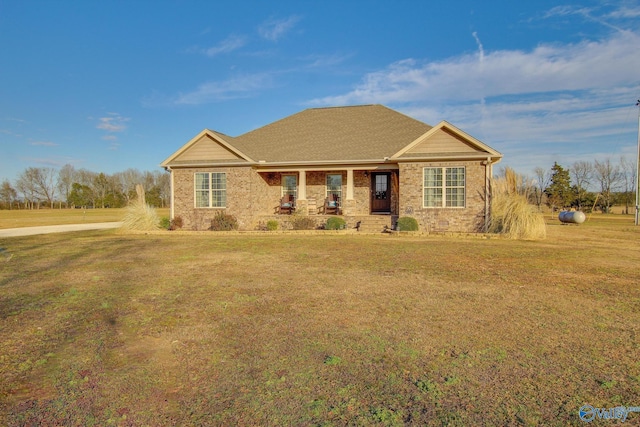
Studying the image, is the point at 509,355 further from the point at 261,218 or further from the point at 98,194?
the point at 98,194

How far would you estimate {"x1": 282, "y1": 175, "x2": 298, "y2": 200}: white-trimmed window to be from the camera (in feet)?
70.4

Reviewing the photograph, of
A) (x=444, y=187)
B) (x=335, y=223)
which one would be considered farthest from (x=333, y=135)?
(x=444, y=187)

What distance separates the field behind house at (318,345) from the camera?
9.98 ft

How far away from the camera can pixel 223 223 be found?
19.0 meters

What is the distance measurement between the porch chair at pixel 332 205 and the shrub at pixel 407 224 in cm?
411

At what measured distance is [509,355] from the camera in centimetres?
397

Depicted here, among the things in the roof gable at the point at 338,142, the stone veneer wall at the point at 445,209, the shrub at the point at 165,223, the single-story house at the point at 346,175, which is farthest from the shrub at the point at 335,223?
the shrub at the point at 165,223

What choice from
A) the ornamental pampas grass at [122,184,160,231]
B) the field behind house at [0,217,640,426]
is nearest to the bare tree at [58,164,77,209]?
the ornamental pampas grass at [122,184,160,231]

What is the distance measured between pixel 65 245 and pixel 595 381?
623 inches

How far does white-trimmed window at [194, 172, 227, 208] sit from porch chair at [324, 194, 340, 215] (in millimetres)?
5265

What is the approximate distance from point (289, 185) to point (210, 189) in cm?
432

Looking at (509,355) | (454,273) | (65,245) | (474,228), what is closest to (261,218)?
(65,245)

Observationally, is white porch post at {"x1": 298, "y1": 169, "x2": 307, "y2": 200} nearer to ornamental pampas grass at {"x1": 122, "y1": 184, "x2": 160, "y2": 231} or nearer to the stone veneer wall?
the stone veneer wall

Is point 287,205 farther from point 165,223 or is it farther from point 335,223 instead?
point 165,223
